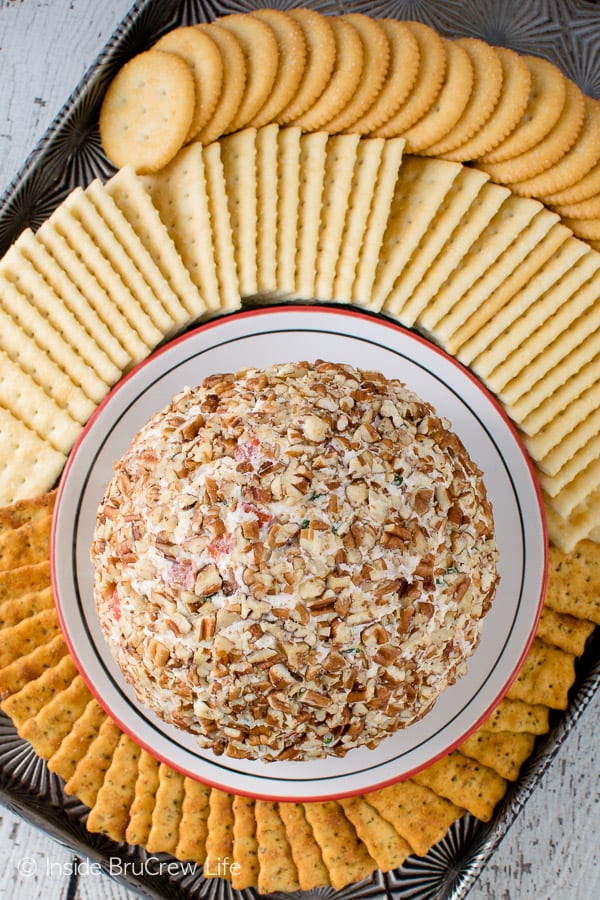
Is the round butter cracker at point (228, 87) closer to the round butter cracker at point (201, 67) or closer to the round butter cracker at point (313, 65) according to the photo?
the round butter cracker at point (201, 67)

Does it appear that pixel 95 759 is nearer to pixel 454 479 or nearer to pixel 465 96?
pixel 454 479

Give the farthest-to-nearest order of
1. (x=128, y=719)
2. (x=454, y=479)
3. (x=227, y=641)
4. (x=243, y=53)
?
(x=243, y=53), (x=128, y=719), (x=454, y=479), (x=227, y=641)

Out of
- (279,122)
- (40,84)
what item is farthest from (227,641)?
(40,84)

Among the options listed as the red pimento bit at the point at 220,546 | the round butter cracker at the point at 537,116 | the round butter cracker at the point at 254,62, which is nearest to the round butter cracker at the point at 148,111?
the round butter cracker at the point at 254,62

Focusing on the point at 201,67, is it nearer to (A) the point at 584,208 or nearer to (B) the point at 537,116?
(B) the point at 537,116

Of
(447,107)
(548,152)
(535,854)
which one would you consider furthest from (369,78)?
(535,854)

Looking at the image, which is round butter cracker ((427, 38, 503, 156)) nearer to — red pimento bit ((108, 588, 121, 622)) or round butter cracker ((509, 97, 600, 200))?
round butter cracker ((509, 97, 600, 200))

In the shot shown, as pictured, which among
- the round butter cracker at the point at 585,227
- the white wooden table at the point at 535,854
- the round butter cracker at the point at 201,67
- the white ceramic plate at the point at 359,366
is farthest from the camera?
the white wooden table at the point at 535,854
